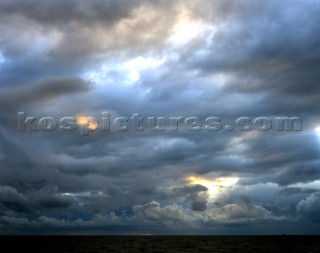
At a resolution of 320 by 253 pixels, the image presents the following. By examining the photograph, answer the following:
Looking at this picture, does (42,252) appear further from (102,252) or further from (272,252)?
(272,252)

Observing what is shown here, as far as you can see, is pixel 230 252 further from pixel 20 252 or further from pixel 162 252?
pixel 20 252

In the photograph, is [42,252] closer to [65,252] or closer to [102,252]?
[65,252]

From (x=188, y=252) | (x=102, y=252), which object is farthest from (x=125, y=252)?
(x=188, y=252)

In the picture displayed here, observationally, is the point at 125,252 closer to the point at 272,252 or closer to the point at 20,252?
the point at 20,252

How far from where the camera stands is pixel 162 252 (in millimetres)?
174000

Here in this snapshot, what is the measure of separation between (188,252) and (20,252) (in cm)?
7968

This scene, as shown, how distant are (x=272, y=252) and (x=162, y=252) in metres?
50.5

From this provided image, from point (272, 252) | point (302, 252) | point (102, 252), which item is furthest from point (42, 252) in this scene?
point (302, 252)

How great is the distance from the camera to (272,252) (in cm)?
17725

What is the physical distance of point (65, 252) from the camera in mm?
182250

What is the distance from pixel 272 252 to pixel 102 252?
77.8 meters

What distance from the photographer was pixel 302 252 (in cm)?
17575

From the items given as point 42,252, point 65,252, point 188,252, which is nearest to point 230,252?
point 188,252

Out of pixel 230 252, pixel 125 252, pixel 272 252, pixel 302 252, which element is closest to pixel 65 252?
pixel 125 252
